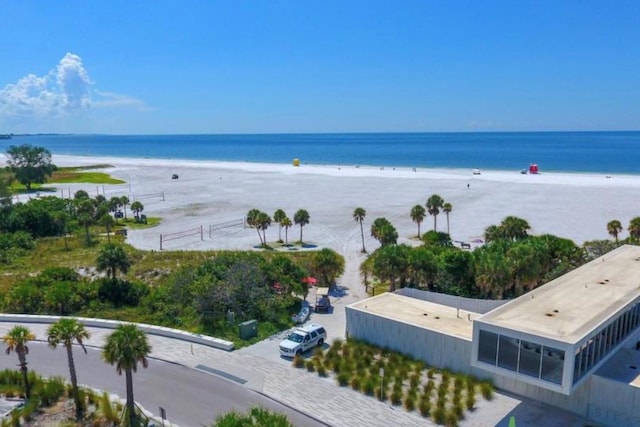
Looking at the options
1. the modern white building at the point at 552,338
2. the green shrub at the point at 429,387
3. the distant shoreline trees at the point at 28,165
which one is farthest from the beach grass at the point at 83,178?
the green shrub at the point at 429,387


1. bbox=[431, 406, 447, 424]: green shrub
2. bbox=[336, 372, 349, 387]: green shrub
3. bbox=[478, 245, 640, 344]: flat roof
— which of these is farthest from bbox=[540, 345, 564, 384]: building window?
bbox=[336, 372, 349, 387]: green shrub

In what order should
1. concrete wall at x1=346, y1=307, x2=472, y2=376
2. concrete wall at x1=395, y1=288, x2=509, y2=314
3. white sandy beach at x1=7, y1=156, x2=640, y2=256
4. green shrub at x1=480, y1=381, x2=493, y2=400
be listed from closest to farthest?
green shrub at x1=480, y1=381, x2=493, y2=400, concrete wall at x1=346, y1=307, x2=472, y2=376, concrete wall at x1=395, y1=288, x2=509, y2=314, white sandy beach at x1=7, y1=156, x2=640, y2=256

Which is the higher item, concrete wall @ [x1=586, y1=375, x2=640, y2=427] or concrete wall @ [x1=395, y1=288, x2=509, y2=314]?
concrete wall @ [x1=395, y1=288, x2=509, y2=314]

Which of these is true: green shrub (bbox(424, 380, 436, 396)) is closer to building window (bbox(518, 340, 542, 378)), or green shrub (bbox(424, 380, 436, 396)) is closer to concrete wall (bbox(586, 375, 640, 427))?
building window (bbox(518, 340, 542, 378))

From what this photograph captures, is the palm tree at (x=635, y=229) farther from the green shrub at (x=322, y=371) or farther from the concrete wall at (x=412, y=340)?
the green shrub at (x=322, y=371)

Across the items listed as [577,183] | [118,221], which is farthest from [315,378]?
[577,183]

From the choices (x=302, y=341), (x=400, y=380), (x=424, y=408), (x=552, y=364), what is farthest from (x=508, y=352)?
(x=302, y=341)

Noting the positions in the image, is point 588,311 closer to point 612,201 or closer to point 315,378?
point 315,378
